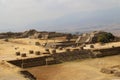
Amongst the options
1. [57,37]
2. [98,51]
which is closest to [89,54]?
[98,51]

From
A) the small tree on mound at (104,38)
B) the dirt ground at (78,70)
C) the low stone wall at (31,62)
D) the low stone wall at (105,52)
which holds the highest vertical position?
the small tree on mound at (104,38)

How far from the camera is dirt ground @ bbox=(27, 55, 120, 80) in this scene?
28175 mm

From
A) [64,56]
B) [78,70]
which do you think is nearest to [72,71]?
[78,70]

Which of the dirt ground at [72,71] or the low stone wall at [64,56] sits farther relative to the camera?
the low stone wall at [64,56]

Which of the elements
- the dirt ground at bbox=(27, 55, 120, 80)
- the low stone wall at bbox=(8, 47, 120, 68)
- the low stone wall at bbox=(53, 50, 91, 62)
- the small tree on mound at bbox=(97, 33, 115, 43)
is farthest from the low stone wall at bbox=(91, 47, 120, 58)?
the small tree on mound at bbox=(97, 33, 115, 43)

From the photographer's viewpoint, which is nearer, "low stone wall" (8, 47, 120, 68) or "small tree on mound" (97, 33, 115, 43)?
"low stone wall" (8, 47, 120, 68)

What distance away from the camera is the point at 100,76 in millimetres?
27953

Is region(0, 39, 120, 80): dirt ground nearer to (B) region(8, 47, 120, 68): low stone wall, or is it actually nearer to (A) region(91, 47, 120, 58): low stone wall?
(B) region(8, 47, 120, 68): low stone wall

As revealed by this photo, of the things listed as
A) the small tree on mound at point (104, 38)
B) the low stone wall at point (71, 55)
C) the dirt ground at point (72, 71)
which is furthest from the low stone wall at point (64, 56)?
the small tree on mound at point (104, 38)

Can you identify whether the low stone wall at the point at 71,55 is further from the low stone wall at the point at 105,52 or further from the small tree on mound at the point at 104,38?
the small tree on mound at the point at 104,38

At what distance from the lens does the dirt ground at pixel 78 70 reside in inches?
1109

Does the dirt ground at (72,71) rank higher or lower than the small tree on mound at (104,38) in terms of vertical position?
lower

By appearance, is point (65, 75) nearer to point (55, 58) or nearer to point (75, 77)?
point (75, 77)

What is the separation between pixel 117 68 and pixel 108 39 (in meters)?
25.3
